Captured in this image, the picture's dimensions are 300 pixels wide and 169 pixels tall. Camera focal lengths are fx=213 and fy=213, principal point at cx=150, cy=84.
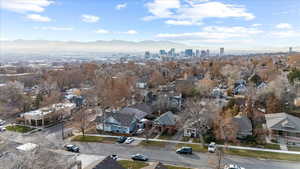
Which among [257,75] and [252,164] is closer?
[252,164]

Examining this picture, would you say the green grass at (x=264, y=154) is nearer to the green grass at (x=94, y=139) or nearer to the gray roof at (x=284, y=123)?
the gray roof at (x=284, y=123)

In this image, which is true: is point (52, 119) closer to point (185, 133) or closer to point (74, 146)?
Answer: point (74, 146)

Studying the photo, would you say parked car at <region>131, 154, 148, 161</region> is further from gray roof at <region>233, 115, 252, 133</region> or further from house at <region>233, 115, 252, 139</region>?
gray roof at <region>233, 115, 252, 133</region>

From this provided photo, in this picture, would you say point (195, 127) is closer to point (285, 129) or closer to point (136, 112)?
point (136, 112)

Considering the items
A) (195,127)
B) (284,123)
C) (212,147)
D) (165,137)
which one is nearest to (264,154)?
(212,147)

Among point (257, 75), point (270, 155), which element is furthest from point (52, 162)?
point (257, 75)

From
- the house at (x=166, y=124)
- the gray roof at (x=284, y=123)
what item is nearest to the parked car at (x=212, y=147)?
the house at (x=166, y=124)
